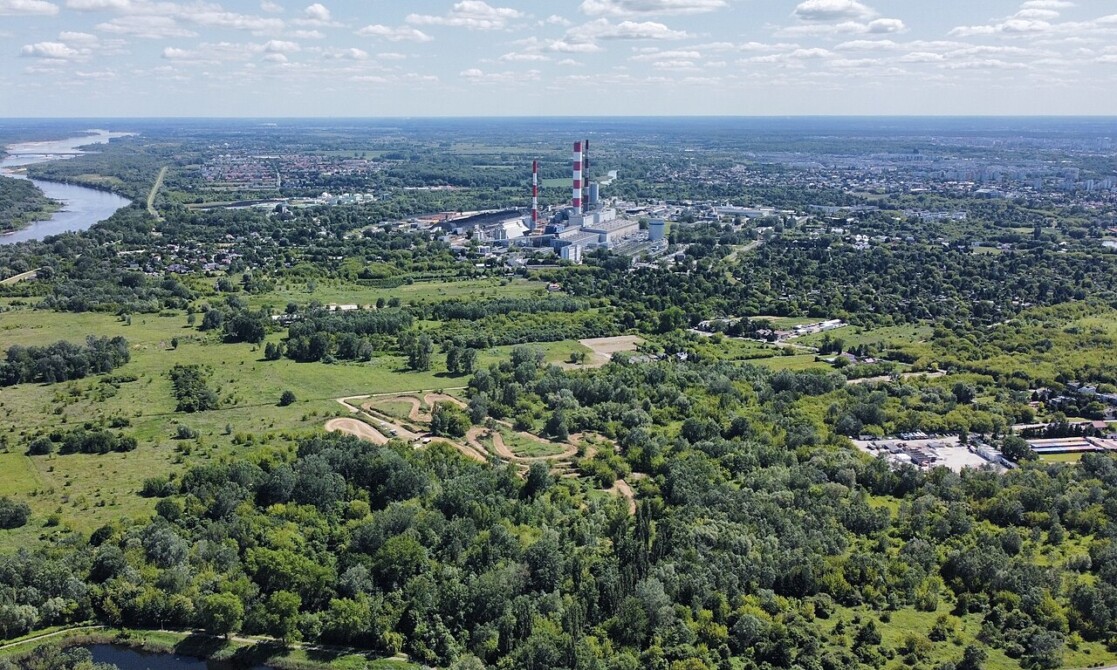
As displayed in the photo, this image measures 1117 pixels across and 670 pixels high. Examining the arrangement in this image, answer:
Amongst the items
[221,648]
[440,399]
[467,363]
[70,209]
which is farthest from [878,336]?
[70,209]

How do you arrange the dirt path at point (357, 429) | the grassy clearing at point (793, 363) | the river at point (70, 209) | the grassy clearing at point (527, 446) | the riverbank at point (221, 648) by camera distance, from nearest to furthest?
the riverbank at point (221, 648) < the grassy clearing at point (527, 446) < the dirt path at point (357, 429) < the grassy clearing at point (793, 363) < the river at point (70, 209)

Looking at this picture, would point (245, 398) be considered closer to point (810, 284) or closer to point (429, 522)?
point (429, 522)

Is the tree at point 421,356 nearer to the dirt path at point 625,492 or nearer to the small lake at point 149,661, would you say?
the dirt path at point 625,492

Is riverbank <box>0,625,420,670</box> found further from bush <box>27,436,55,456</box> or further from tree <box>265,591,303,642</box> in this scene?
bush <box>27,436,55,456</box>

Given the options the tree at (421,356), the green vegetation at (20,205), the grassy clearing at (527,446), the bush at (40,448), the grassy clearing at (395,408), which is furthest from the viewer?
the green vegetation at (20,205)

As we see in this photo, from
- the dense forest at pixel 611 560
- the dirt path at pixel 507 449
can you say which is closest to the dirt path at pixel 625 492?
the dense forest at pixel 611 560

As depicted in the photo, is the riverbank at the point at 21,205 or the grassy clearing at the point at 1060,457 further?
the riverbank at the point at 21,205

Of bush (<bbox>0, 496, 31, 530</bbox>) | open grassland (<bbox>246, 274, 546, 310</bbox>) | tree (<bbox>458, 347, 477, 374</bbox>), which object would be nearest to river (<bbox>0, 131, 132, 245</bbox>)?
open grassland (<bbox>246, 274, 546, 310</bbox>)

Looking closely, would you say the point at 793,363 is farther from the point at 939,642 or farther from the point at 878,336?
the point at 939,642
